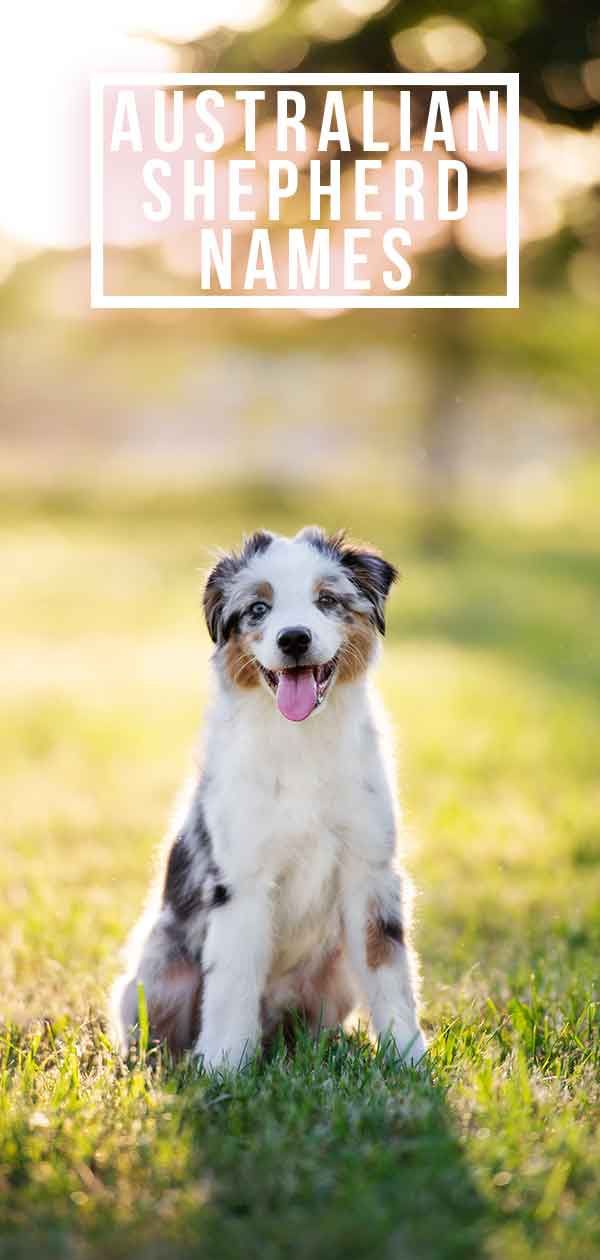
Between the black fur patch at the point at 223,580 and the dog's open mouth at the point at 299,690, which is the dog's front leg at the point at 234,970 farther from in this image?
the black fur patch at the point at 223,580

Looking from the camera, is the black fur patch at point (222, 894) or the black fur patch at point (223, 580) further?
the black fur patch at point (223, 580)

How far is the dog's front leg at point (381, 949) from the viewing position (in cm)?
415

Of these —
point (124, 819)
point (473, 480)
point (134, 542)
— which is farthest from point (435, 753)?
point (473, 480)

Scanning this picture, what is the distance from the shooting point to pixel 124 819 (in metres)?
8.72

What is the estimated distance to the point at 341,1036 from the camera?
4.24 meters

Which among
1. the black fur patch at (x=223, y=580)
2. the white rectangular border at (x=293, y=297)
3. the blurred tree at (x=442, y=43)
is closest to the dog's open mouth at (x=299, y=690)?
the black fur patch at (x=223, y=580)

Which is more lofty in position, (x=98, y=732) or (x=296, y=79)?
(x=296, y=79)

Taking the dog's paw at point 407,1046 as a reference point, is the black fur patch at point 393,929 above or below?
above

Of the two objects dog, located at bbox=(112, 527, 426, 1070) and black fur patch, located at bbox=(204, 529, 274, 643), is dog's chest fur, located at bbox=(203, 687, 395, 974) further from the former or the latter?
black fur patch, located at bbox=(204, 529, 274, 643)

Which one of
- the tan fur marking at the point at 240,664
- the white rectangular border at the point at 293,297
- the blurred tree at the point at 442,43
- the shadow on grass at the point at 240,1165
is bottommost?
the shadow on grass at the point at 240,1165

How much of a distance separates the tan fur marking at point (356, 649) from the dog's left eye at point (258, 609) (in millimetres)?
238

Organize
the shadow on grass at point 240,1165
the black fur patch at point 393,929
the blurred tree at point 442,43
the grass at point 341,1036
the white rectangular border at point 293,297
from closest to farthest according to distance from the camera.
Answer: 1. the shadow on grass at point 240,1165
2. the grass at point 341,1036
3. the black fur patch at point 393,929
4. the white rectangular border at point 293,297
5. the blurred tree at point 442,43

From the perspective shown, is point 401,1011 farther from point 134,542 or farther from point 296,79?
point 134,542

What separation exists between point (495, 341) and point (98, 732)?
62.5 ft
